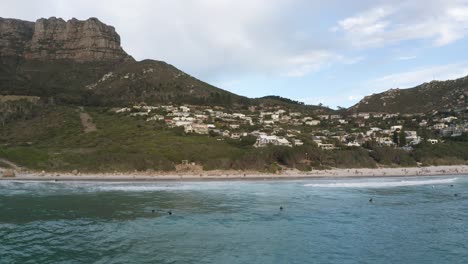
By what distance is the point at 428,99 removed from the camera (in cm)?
17538

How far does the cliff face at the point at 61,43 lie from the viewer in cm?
18088

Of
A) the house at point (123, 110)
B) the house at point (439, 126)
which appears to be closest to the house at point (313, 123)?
the house at point (439, 126)

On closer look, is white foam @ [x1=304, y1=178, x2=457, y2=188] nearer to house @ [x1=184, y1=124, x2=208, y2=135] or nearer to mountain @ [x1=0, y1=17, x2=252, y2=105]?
house @ [x1=184, y1=124, x2=208, y2=135]

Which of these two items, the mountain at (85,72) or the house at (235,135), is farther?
the mountain at (85,72)

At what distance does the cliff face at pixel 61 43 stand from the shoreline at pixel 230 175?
125 m

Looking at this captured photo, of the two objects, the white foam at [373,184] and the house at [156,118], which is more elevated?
the house at [156,118]

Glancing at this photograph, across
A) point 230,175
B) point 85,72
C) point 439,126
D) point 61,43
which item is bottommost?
point 230,175

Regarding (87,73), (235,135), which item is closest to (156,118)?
(235,135)

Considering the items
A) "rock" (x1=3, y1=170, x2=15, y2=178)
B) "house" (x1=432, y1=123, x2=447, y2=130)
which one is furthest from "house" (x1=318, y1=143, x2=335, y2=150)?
"rock" (x1=3, y1=170, x2=15, y2=178)

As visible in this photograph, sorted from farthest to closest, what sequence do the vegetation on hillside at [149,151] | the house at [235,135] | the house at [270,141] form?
the house at [235,135]
the house at [270,141]
the vegetation on hillside at [149,151]

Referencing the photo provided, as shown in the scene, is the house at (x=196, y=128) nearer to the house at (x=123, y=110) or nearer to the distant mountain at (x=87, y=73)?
the house at (x=123, y=110)

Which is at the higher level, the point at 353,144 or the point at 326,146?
the point at 353,144

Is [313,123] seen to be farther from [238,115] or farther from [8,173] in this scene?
[8,173]

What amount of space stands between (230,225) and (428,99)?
166016 millimetres
